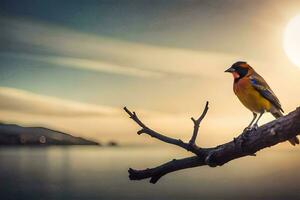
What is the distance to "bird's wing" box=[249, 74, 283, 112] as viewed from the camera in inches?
342

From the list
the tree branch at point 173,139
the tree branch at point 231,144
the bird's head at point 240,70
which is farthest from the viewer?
the bird's head at point 240,70

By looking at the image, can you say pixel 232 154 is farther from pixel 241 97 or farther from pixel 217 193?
pixel 217 193

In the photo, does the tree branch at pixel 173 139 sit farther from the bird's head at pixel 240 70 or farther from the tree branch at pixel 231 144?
the bird's head at pixel 240 70

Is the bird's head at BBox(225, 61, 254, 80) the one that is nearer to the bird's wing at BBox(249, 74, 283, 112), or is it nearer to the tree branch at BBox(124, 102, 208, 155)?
the bird's wing at BBox(249, 74, 283, 112)

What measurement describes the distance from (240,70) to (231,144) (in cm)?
225

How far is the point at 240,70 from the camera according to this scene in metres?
9.16

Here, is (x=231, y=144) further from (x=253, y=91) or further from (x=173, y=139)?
(x=253, y=91)

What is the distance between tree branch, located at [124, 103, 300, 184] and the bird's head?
2.07 meters

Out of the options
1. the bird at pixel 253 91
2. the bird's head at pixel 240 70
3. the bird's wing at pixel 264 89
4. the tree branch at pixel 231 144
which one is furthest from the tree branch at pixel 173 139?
the bird's head at pixel 240 70

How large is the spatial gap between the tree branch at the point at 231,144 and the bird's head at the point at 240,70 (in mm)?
2067

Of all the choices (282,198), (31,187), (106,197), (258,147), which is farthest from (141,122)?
(31,187)

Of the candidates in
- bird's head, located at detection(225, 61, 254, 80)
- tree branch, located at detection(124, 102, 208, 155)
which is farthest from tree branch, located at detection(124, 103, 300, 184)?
bird's head, located at detection(225, 61, 254, 80)

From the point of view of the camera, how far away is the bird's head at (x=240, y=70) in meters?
9.10

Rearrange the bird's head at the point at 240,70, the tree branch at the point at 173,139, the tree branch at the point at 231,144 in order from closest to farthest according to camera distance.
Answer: the tree branch at the point at 231,144
the tree branch at the point at 173,139
the bird's head at the point at 240,70
